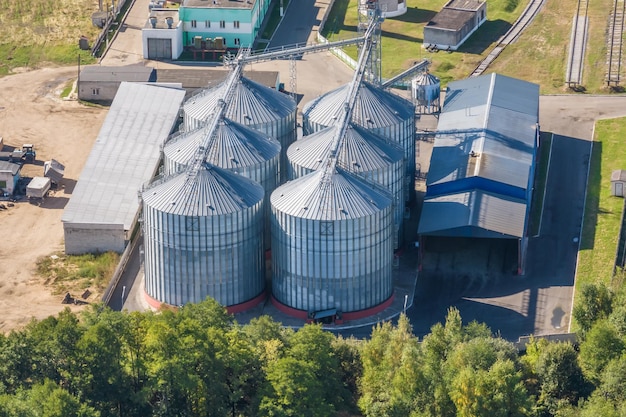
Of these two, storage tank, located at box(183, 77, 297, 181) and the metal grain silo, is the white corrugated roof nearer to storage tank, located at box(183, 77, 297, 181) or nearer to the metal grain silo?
storage tank, located at box(183, 77, 297, 181)

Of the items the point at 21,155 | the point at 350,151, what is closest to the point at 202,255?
the point at 350,151

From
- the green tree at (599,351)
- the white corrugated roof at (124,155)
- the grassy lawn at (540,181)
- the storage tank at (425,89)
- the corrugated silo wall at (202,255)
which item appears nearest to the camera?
the green tree at (599,351)

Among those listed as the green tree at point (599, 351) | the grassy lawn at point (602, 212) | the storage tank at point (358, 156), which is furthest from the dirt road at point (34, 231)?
the grassy lawn at point (602, 212)

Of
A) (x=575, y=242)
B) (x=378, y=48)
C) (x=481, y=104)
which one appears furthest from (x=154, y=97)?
(x=575, y=242)

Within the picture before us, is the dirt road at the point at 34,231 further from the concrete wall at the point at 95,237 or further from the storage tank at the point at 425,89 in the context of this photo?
the storage tank at the point at 425,89

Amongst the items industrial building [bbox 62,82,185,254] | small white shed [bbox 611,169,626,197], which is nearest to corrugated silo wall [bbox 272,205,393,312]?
industrial building [bbox 62,82,185,254]

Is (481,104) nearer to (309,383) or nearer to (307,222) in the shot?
(307,222)

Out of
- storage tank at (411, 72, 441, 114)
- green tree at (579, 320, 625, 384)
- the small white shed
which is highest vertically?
storage tank at (411, 72, 441, 114)

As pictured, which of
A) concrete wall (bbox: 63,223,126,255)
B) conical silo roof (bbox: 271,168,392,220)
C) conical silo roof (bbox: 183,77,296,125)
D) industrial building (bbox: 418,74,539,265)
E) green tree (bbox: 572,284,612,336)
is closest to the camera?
green tree (bbox: 572,284,612,336)
